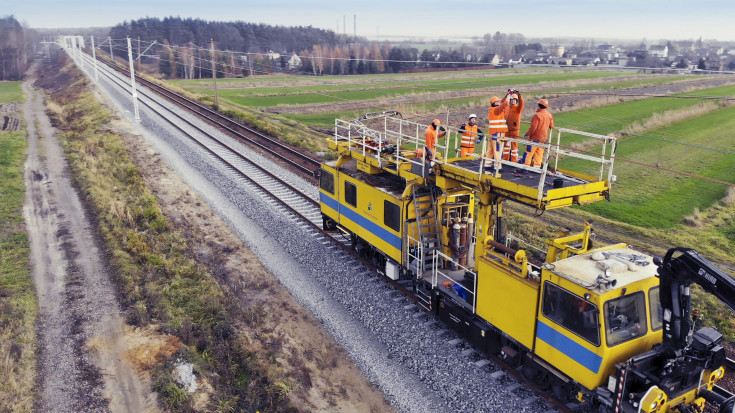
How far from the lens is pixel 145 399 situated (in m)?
10.7

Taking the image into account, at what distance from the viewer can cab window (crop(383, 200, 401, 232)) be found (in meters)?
13.8

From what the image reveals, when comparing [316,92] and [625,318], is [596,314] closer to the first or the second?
[625,318]

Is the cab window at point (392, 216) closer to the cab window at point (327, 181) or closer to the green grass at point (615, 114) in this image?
the cab window at point (327, 181)

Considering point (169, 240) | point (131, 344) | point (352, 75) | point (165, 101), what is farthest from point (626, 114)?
point (352, 75)

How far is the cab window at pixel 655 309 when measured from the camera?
923 centimetres

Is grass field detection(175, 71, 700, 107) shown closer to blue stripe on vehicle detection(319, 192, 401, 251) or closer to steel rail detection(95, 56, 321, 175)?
steel rail detection(95, 56, 321, 175)

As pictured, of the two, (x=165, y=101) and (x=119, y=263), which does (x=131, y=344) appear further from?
(x=165, y=101)

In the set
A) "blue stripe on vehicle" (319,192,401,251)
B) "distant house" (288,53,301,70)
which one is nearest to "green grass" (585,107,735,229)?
"blue stripe on vehicle" (319,192,401,251)

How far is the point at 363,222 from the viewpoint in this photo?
1588cm

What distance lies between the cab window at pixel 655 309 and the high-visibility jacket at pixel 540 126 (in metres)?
4.25

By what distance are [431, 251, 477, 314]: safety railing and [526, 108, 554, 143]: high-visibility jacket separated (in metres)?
3.55

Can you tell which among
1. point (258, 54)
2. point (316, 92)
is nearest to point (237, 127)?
point (316, 92)

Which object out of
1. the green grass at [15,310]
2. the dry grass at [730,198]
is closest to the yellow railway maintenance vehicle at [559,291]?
the green grass at [15,310]

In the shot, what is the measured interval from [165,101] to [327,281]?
1534 inches
